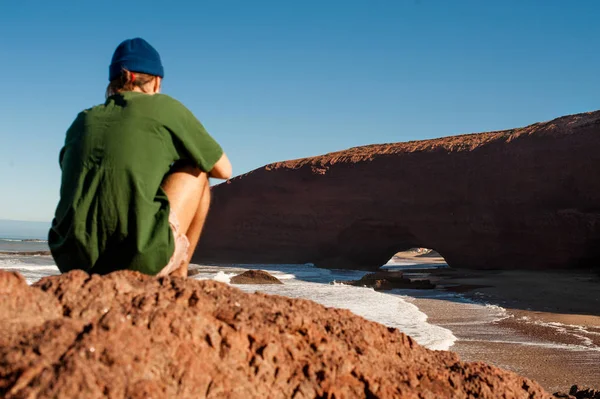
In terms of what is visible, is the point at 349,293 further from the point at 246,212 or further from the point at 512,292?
the point at 246,212

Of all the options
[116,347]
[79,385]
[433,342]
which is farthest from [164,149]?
[433,342]

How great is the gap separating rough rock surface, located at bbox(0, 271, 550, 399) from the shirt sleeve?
1.72ft

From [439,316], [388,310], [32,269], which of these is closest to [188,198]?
[439,316]

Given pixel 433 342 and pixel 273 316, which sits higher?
pixel 273 316

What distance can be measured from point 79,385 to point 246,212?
2791cm

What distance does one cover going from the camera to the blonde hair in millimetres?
2217

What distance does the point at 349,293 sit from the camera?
1145 centimetres

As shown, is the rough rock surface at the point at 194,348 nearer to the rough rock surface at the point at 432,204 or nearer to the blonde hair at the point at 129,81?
the blonde hair at the point at 129,81

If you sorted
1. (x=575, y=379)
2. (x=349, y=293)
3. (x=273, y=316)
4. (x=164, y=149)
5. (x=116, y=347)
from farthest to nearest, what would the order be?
(x=349, y=293)
(x=575, y=379)
(x=164, y=149)
(x=273, y=316)
(x=116, y=347)

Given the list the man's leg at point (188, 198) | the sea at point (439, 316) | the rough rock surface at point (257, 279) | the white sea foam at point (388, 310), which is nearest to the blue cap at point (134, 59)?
the man's leg at point (188, 198)

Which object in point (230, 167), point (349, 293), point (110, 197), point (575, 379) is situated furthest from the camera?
point (349, 293)

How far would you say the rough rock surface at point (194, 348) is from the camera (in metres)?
1.21

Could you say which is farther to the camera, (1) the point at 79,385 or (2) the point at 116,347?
(2) the point at 116,347

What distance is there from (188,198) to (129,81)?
0.51 m
